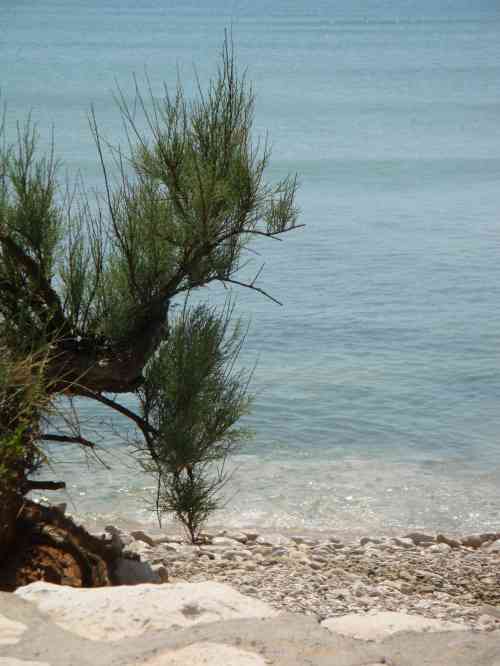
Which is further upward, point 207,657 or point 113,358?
point 113,358

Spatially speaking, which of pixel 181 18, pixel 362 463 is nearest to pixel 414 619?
pixel 362 463

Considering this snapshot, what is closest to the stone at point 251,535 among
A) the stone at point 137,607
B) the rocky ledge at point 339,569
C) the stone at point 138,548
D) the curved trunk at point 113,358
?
the rocky ledge at point 339,569

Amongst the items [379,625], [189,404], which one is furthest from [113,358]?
[379,625]

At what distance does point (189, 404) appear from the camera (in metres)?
4.76

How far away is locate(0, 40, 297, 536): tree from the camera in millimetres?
4691

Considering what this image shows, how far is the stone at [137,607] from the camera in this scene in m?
2.72

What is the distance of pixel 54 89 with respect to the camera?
99.7 feet

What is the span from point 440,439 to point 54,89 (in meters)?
24.1

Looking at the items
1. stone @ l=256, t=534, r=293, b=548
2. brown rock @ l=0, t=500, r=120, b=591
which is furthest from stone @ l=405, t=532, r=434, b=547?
brown rock @ l=0, t=500, r=120, b=591

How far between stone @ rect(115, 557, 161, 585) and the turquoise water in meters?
0.56

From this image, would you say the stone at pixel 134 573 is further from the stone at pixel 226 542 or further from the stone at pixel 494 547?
the stone at pixel 494 547

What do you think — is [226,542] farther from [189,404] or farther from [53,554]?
[53,554]

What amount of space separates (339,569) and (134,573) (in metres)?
1.00

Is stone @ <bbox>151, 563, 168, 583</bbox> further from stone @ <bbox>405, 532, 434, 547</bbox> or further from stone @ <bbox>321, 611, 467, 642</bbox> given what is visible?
stone @ <bbox>321, 611, 467, 642</bbox>
